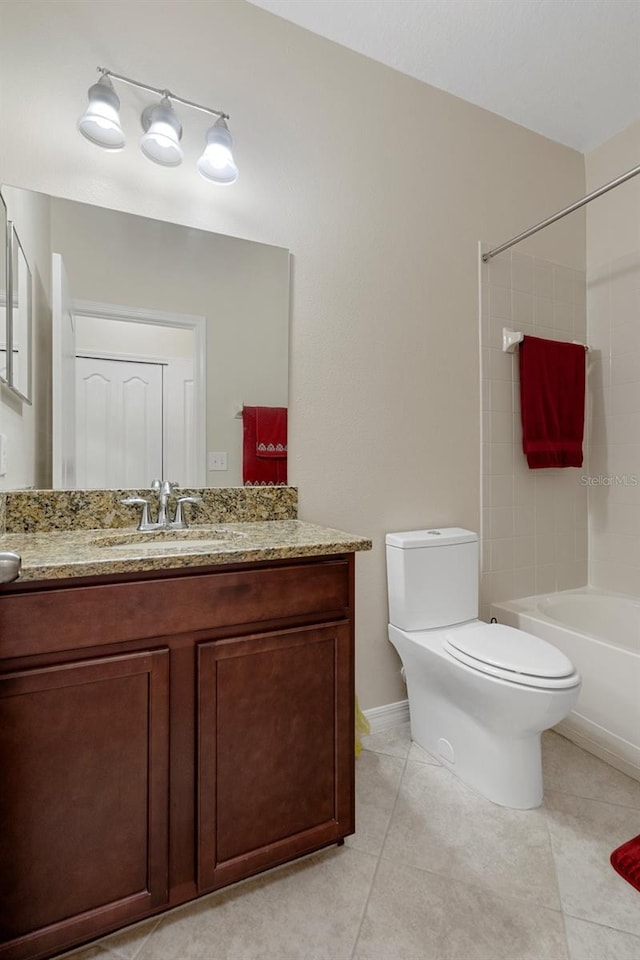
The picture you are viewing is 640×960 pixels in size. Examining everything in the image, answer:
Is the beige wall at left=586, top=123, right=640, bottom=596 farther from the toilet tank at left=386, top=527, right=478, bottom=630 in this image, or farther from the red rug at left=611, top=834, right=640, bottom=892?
the red rug at left=611, top=834, right=640, bottom=892

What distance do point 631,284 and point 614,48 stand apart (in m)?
0.94

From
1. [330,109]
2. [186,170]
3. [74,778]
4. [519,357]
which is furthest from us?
[519,357]

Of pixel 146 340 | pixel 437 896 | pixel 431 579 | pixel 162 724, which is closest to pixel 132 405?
pixel 146 340

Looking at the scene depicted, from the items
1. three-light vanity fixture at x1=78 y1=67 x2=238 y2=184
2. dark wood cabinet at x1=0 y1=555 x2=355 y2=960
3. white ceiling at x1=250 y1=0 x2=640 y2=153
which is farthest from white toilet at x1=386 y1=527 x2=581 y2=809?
white ceiling at x1=250 y1=0 x2=640 y2=153

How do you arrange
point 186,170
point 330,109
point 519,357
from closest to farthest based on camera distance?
point 186,170 < point 330,109 < point 519,357

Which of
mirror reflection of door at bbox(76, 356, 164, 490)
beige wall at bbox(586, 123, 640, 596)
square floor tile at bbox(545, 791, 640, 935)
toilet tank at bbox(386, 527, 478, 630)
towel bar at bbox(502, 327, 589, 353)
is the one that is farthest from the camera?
beige wall at bbox(586, 123, 640, 596)

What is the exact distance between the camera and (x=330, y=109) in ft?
6.23

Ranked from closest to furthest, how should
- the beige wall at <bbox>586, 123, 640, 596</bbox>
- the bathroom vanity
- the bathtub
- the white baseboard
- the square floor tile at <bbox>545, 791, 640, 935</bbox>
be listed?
the bathroom vanity, the square floor tile at <bbox>545, 791, 640, 935</bbox>, the bathtub, the white baseboard, the beige wall at <bbox>586, 123, 640, 596</bbox>

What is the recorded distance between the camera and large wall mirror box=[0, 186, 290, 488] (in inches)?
58.9

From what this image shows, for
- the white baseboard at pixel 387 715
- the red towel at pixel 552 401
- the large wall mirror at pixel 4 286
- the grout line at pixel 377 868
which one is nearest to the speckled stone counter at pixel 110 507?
the large wall mirror at pixel 4 286

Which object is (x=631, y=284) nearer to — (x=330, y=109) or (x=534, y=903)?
(x=330, y=109)

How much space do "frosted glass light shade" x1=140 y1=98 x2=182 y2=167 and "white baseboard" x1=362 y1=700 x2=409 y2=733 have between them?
6.83 feet

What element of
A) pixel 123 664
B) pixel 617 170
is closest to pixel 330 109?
pixel 617 170

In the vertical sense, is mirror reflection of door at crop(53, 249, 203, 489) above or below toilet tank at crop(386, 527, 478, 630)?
Answer: above
